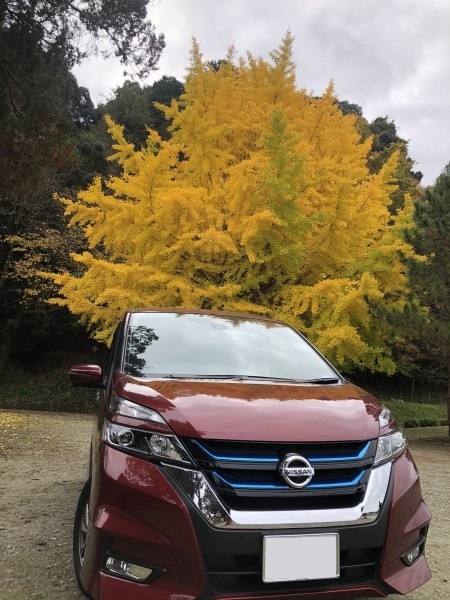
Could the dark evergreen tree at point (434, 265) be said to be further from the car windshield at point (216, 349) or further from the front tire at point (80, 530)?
the front tire at point (80, 530)

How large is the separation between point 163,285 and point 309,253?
2701mm

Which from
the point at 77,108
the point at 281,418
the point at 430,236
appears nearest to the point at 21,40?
the point at 430,236

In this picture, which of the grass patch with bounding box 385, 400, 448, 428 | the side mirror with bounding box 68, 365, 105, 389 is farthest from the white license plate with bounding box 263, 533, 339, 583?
the grass patch with bounding box 385, 400, 448, 428

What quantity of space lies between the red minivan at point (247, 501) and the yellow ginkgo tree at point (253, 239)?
6.02 m

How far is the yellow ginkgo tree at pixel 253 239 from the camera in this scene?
8602 mm

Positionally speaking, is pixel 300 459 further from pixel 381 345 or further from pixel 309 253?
pixel 381 345

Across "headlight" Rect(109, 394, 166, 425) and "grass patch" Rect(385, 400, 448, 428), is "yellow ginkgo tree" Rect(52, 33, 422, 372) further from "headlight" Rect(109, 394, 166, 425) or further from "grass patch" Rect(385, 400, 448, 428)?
"headlight" Rect(109, 394, 166, 425)

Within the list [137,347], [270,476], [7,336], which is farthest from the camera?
[7,336]

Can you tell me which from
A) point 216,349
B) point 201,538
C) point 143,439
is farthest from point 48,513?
point 201,538

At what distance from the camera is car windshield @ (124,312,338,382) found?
2889 mm

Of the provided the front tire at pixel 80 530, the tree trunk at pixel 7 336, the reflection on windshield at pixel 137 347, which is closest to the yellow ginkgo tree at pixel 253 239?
the reflection on windshield at pixel 137 347

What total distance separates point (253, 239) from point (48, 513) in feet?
19.6

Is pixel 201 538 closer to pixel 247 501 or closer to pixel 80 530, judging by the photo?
pixel 247 501

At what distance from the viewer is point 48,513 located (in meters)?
3.88
